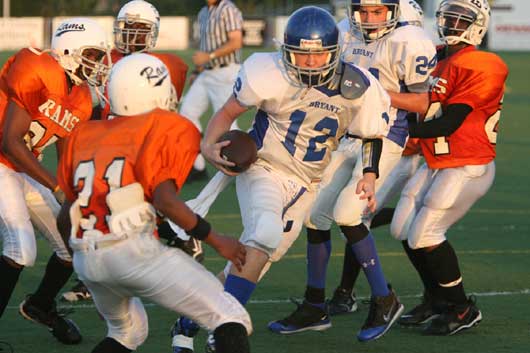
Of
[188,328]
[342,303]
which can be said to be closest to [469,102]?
[342,303]

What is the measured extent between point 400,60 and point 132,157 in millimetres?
2239

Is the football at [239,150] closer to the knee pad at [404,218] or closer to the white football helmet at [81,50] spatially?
the white football helmet at [81,50]

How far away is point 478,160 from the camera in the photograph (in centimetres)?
610

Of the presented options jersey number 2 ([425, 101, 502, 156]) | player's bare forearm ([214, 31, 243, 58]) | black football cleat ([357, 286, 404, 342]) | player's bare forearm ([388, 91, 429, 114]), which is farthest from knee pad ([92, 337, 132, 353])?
player's bare forearm ([214, 31, 243, 58])

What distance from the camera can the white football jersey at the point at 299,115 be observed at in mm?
5348

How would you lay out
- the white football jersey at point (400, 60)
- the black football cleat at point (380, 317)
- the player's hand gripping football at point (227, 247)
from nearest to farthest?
1. the player's hand gripping football at point (227, 247)
2. the black football cleat at point (380, 317)
3. the white football jersey at point (400, 60)

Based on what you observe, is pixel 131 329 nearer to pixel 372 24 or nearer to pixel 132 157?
pixel 132 157

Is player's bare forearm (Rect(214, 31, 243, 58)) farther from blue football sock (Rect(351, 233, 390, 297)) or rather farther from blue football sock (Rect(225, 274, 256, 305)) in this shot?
blue football sock (Rect(225, 274, 256, 305))

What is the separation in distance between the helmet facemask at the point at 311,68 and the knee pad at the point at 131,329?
4.52ft

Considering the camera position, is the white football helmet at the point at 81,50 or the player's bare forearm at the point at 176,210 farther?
the white football helmet at the point at 81,50

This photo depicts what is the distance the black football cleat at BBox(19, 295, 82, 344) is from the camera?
5.65 meters

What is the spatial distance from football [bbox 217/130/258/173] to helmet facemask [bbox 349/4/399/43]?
1306 mm

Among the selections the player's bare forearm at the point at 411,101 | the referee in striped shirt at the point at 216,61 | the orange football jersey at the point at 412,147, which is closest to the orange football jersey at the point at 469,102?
the player's bare forearm at the point at 411,101

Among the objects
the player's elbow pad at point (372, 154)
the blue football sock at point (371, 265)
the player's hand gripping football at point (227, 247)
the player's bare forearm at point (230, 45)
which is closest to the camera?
the player's hand gripping football at point (227, 247)
